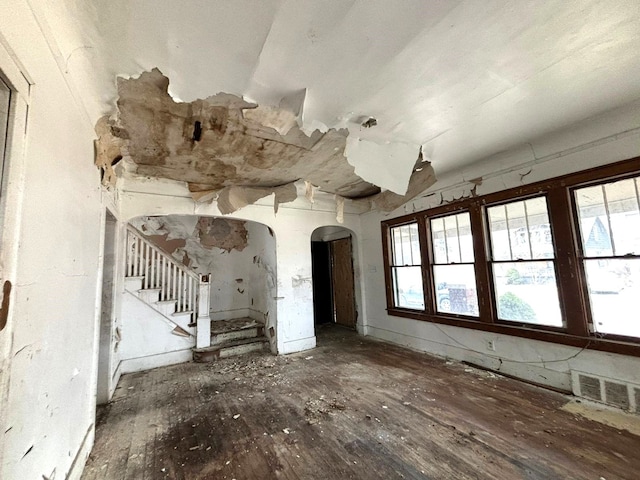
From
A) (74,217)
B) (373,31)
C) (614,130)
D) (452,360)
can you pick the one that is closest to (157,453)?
(74,217)

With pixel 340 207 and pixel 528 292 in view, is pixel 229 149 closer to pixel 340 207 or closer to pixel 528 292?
pixel 340 207

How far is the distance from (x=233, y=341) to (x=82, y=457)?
2.92 metres

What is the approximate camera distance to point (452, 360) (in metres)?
3.88

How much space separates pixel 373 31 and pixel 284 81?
0.66 m

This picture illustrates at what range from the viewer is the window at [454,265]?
149 inches

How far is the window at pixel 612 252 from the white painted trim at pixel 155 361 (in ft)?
18.0

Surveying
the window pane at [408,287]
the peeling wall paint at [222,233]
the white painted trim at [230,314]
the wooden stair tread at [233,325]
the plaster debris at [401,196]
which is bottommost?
the wooden stair tread at [233,325]

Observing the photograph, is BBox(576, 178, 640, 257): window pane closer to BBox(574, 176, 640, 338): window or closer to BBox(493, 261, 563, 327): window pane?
BBox(574, 176, 640, 338): window

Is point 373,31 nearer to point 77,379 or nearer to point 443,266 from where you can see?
point 77,379

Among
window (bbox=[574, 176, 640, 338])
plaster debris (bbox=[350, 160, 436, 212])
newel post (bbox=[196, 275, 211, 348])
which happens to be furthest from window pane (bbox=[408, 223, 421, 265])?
newel post (bbox=[196, 275, 211, 348])

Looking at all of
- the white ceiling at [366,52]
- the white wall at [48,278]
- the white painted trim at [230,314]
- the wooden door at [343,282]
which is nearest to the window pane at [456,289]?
the wooden door at [343,282]

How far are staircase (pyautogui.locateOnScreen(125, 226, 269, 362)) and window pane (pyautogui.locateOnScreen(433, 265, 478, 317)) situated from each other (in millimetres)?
3237

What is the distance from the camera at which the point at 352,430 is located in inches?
92.0

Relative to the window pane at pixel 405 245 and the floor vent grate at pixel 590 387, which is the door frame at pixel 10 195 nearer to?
the floor vent grate at pixel 590 387
